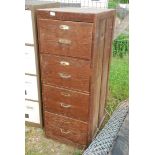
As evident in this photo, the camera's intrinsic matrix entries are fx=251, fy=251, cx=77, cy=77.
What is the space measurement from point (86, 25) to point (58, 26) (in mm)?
225

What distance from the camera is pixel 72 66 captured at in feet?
6.16

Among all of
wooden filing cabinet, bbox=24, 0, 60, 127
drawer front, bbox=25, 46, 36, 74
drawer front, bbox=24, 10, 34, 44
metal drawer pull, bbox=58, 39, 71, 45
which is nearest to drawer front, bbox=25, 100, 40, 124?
wooden filing cabinet, bbox=24, 0, 60, 127

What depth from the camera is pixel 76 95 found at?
196 centimetres

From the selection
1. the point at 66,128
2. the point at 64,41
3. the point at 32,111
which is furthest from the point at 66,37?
the point at 32,111

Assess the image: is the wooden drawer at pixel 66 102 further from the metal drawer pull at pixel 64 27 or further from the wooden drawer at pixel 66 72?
the metal drawer pull at pixel 64 27

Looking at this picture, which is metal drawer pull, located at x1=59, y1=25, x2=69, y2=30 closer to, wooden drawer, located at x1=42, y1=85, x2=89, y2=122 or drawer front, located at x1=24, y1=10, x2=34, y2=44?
drawer front, located at x1=24, y1=10, x2=34, y2=44

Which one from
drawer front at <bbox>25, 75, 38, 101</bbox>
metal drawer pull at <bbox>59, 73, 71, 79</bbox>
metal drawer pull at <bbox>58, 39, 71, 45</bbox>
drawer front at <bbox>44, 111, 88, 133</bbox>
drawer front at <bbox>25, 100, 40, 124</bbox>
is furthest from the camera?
drawer front at <bbox>25, 100, 40, 124</bbox>

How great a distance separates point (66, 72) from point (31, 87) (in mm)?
489

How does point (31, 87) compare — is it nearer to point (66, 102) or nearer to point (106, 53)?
point (66, 102)

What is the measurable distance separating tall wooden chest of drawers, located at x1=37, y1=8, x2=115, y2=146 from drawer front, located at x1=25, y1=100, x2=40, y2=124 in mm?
171

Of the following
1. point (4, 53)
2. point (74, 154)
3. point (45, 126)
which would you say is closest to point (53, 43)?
point (45, 126)

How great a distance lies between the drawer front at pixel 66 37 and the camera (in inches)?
68.2

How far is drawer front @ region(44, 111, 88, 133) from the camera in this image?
2041 mm

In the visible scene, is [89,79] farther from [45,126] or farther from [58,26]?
[45,126]
